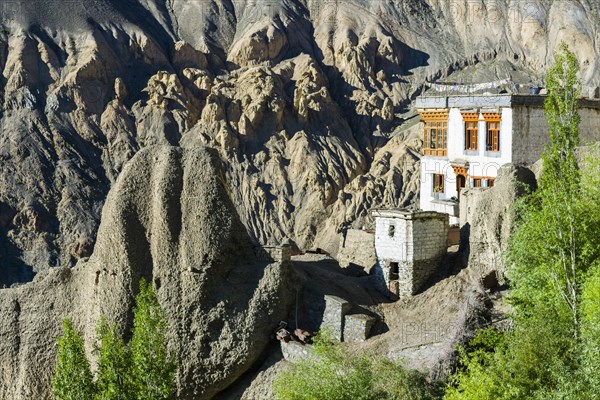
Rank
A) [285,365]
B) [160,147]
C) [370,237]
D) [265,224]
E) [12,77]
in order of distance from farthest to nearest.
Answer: [12,77] → [265,224] → [370,237] → [160,147] → [285,365]

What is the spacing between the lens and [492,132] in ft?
144

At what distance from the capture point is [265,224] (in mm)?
85250

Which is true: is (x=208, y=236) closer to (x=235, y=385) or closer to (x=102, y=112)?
(x=235, y=385)

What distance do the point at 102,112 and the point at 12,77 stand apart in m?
8.44

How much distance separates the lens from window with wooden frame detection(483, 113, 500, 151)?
43.6 metres

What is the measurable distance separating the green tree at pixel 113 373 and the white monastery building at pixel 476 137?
1754cm

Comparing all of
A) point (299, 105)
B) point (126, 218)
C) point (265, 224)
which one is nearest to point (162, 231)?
point (126, 218)

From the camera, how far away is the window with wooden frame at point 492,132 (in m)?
43.6

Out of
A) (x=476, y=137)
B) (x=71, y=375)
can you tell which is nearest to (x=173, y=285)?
(x=71, y=375)

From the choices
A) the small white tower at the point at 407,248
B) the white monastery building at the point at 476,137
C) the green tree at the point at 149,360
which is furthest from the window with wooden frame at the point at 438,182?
the green tree at the point at 149,360

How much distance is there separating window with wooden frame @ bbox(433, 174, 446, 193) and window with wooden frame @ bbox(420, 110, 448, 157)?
1.02 metres

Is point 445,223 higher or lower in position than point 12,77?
lower

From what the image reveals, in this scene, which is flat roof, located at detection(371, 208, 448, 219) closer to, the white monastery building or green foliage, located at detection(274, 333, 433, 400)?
green foliage, located at detection(274, 333, 433, 400)

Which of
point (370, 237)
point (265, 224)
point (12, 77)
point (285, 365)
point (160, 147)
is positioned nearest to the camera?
point (285, 365)
